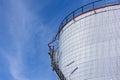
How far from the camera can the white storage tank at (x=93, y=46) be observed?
21.3m

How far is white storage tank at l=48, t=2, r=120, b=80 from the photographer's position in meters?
21.3

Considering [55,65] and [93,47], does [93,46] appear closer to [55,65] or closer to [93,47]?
[93,47]

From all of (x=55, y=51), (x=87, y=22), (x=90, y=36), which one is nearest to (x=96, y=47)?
(x=90, y=36)

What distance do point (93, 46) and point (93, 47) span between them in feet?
0.29

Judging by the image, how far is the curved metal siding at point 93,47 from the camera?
69.8 feet

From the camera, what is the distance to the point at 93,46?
22.5 metres

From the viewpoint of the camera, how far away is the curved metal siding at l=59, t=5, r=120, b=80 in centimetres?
2127

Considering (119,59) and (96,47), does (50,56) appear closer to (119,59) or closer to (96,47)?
(96,47)

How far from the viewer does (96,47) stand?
2227cm

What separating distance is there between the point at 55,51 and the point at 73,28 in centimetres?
411

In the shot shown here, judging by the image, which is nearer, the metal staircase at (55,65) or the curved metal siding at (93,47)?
the curved metal siding at (93,47)

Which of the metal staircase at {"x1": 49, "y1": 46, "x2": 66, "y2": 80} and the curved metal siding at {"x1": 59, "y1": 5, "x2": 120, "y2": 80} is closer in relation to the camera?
the curved metal siding at {"x1": 59, "y1": 5, "x2": 120, "y2": 80}

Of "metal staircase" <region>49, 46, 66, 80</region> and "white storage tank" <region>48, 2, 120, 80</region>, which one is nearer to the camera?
"white storage tank" <region>48, 2, 120, 80</region>

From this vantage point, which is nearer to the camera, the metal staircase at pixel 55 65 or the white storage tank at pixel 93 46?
the white storage tank at pixel 93 46
